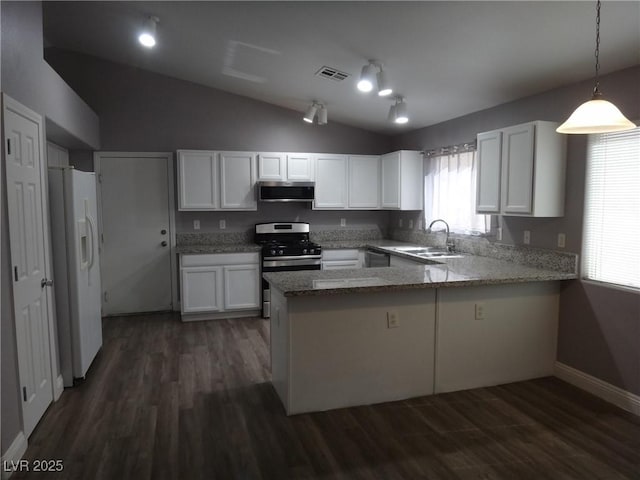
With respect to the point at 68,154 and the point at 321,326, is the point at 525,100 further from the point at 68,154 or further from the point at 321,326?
the point at 68,154

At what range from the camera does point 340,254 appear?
18.4 feet

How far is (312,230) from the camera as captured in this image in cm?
609

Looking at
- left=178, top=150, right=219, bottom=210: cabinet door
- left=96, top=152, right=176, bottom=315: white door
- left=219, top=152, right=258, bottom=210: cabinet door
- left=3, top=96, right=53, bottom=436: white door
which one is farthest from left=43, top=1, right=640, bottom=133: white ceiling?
left=3, top=96, right=53, bottom=436: white door

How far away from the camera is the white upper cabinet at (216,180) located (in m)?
5.22

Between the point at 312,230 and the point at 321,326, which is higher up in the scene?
the point at 312,230

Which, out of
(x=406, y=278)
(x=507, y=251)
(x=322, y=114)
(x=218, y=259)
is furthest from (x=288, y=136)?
(x=406, y=278)

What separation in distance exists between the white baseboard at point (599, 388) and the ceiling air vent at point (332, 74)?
10.5 ft

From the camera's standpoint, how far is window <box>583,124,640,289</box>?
9.63ft

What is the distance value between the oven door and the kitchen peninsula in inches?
74.3

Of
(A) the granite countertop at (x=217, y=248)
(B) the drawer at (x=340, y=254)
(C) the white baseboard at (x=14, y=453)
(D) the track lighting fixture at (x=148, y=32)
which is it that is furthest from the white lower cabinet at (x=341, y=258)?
(C) the white baseboard at (x=14, y=453)

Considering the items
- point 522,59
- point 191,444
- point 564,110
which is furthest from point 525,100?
point 191,444

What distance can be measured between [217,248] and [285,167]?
1.35 metres

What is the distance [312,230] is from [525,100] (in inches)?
126

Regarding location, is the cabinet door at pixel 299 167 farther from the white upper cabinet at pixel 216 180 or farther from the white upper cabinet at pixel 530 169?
the white upper cabinet at pixel 530 169
